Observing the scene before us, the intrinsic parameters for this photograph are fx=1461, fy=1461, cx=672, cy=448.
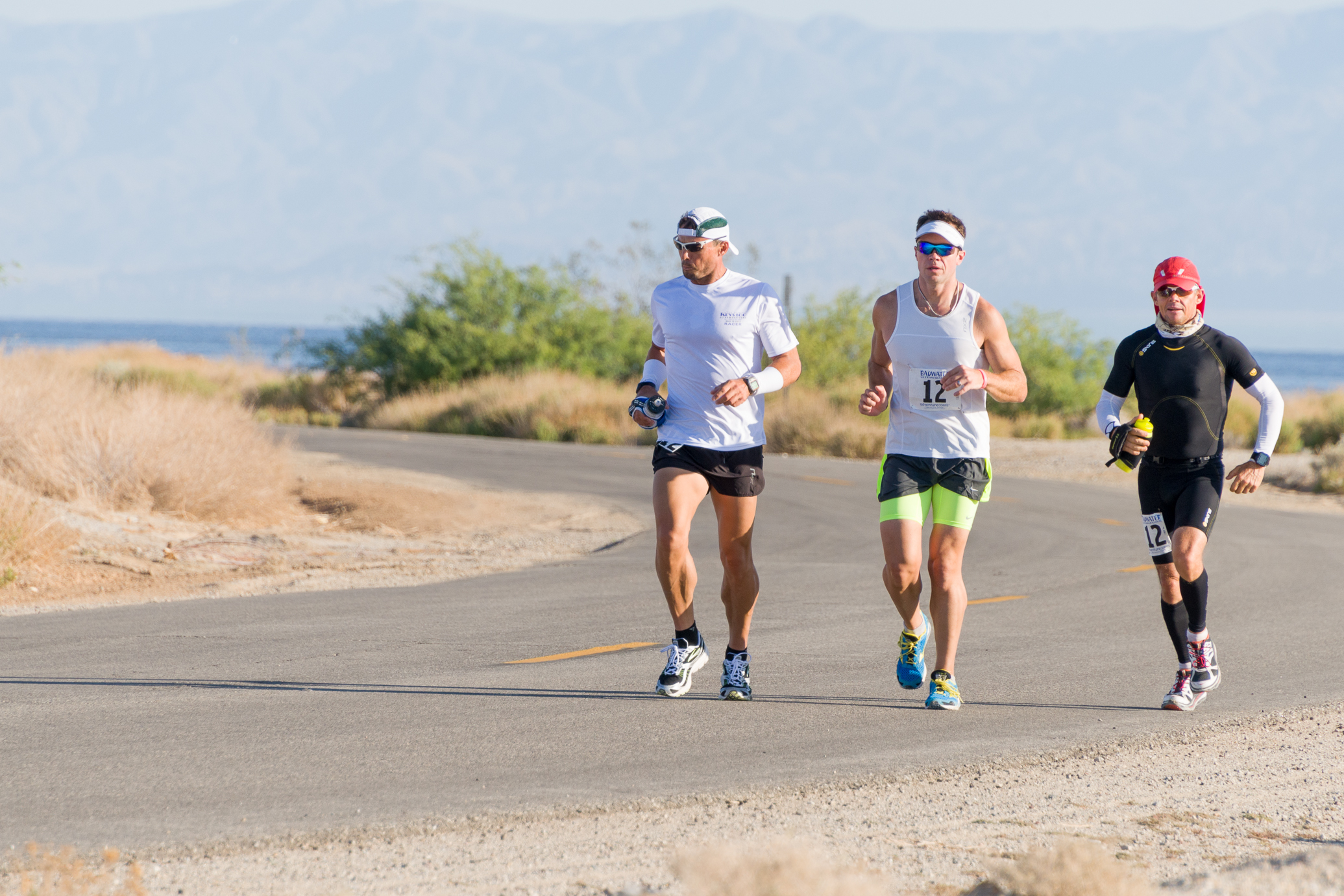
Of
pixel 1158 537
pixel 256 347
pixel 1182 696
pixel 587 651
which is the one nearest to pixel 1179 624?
pixel 1182 696

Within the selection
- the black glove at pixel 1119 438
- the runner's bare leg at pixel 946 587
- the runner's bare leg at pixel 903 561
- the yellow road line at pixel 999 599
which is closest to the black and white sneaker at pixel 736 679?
the runner's bare leg at pixel 903 561

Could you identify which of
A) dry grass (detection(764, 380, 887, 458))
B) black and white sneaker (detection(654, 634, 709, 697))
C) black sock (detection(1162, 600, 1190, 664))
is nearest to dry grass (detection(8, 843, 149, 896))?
black and white sneaker (detection(654, 634, 709, 697))

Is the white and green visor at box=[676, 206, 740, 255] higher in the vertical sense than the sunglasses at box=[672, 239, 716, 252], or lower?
higher

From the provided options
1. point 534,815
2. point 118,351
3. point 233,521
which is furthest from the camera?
point 118,351

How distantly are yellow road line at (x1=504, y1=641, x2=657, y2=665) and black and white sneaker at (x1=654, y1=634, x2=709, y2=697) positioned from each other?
45.5 inches

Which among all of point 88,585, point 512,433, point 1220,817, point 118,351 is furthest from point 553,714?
point 118,351

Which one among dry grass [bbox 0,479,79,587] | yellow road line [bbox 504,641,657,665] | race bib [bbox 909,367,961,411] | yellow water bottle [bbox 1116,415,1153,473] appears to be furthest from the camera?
dry grass [bbox 0,479,79,587]

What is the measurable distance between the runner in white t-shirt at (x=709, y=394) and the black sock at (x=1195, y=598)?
209 centimetres

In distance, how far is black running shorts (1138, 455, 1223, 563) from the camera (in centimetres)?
689

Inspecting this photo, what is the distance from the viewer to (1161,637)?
9281 mm

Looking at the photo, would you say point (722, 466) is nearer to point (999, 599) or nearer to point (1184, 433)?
point (1184, 433)

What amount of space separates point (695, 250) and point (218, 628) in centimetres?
430

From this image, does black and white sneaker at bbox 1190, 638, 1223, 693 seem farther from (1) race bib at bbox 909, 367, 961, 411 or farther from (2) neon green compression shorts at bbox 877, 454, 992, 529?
(1) race bib at bbox 909, 367, 961, 411

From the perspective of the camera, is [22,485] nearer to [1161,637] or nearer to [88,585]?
[88,585]
